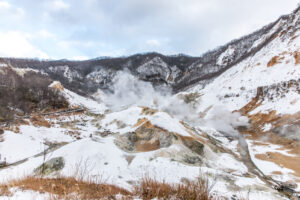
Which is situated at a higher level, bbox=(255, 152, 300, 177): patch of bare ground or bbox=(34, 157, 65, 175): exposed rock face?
bbox=(34, 157, 65, 175): exposed rock face

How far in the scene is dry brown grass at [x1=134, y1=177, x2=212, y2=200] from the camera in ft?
6.94

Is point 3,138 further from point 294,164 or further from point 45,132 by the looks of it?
point 294,164

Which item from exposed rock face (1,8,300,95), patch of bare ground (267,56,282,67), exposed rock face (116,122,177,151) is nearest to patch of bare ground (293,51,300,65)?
patch of bare ground (267,56,282,67)

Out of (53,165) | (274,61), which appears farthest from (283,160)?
(274,61)

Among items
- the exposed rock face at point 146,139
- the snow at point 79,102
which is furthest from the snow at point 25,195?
the snow at point 79,102

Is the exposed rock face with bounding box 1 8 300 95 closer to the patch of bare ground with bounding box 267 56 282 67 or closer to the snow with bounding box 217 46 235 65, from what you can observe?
the snow with bounding box 217 46 235 65

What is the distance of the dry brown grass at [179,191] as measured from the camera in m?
2.12

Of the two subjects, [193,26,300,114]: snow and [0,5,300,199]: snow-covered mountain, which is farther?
[193,26,300,114]: snow

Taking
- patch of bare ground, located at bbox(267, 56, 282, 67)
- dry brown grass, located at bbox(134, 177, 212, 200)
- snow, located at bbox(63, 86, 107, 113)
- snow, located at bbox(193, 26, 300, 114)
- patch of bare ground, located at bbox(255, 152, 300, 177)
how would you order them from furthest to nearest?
snow, located at bbox(63, 86, 107, 113)
patch of bare ground, located at bbox(267, 56, 282, 67)
snow, located at bbox(193, 26, 300, 114)
patch of bare ground, located at bbox(255, 152, 300, 177)
dry brown grass, located at bbox(134, 177, 212, 200)

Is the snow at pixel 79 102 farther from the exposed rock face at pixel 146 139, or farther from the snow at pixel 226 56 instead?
the snow at pixel 226 56

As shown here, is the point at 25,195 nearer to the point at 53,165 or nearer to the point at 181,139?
the point at 53,165

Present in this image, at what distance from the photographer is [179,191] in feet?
7.66

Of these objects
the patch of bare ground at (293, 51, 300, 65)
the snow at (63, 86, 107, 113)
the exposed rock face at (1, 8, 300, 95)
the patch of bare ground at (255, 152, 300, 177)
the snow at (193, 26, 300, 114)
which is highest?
the exposed rock face at (1, 8, 300, 95)

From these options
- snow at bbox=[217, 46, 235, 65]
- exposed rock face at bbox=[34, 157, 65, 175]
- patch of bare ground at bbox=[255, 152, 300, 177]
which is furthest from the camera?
snow at bbox=[217, 46, 235, 65]
